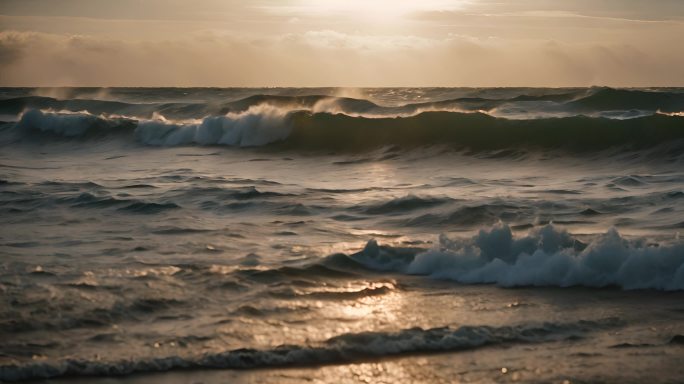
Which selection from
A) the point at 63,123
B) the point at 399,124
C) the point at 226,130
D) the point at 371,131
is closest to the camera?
the point at 399,124

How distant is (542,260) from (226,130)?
16762 mm

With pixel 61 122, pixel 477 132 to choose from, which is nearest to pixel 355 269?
pixel 477 132

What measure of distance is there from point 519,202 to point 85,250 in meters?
5.69

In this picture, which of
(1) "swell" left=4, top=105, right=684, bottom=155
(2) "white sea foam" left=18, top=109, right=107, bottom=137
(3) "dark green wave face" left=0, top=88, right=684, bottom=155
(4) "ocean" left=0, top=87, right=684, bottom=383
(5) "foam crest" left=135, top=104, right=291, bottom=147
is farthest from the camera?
(2) "white sea foam" left=18, top=109, right=107, bottom=137

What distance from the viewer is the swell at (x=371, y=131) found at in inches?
743

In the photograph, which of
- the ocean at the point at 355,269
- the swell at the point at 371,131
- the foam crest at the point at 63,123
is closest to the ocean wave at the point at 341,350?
the ocean at the point at 355,269

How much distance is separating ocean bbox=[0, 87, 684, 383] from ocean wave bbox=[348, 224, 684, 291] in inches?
0.7

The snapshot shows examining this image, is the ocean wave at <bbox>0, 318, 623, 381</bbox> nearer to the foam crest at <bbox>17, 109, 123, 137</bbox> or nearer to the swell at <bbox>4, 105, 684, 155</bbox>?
the swell at <bbox>4, 105, 684, 155</bbox>

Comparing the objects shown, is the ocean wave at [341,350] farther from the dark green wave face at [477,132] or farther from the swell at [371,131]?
the dark green wave face at [477,132]

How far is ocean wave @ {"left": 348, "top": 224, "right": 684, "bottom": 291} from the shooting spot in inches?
314

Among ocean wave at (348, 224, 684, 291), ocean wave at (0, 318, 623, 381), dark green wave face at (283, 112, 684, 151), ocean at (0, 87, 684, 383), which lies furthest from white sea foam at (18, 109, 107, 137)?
ocean wave at (0, 318, 623, 381)

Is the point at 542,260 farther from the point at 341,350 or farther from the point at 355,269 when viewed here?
the point at 341,350

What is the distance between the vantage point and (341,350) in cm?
622

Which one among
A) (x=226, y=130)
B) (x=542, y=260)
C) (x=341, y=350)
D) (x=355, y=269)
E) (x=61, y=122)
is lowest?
(x=341, y=350)
